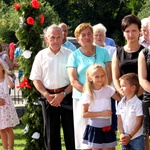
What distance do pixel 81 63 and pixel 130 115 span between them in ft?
3.66

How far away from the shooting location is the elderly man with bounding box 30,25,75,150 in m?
7.35

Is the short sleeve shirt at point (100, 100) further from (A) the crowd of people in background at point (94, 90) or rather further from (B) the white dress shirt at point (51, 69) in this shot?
(B) the white dress shirt at point (51, 69)

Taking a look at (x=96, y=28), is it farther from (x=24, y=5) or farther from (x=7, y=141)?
(x=7, y=141)

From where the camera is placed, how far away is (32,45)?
8.25 metres

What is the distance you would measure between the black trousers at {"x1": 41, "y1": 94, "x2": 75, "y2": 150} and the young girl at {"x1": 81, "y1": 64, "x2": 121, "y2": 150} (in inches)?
38.3

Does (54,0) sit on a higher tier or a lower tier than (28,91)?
higher

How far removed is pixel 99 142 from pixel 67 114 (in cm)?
116

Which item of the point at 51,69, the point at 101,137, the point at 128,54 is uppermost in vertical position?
the point at 128,54

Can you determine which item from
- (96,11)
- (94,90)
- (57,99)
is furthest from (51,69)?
(96,11)

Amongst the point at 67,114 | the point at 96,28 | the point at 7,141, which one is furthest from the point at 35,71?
the point at 7,141

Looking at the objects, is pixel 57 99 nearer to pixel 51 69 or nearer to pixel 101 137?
pixel 51 69

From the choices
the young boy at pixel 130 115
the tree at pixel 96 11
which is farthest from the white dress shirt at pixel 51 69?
the tree at pixel 96 11

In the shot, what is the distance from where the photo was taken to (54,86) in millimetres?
7375

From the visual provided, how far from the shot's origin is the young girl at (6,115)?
883cm
